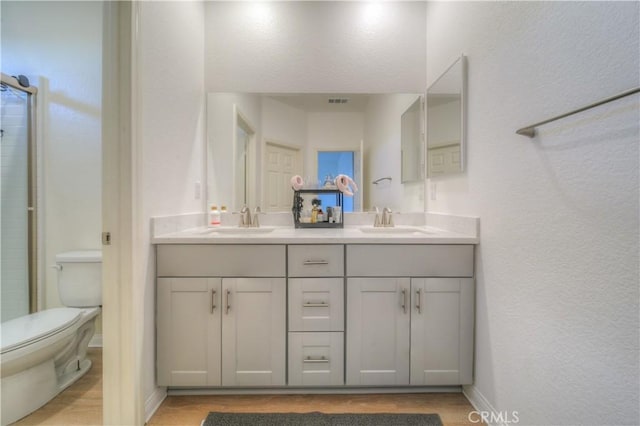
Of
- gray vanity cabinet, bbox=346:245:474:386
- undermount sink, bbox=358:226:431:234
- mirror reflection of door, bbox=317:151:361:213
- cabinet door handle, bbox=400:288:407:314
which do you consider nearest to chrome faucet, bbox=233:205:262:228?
mirror reflection of door, bbox=317:151:361:213

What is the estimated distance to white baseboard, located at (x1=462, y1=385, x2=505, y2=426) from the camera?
1.24 m

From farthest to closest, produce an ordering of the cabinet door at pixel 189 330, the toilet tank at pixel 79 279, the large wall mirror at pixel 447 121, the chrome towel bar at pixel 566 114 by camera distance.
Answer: the toilet tank at pixel 79 279 → the large wall mirror at pixel 447 121 → the cabinet door at pixel 189 330 → the chrome towel bar at pixel 566 114

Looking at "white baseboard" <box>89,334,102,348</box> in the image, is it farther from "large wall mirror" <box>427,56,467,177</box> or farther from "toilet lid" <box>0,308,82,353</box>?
"large wall mirror" <box>427,56,467,177</box>

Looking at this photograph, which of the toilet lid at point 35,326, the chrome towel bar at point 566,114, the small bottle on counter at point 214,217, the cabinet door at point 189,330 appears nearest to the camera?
the chrome towel bar at point 566,114

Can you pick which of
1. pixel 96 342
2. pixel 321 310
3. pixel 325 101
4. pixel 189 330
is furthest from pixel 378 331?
pixel 96 342

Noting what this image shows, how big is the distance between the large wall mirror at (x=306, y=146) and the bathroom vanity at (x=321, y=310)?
0.67m

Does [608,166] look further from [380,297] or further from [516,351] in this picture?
[380,297]

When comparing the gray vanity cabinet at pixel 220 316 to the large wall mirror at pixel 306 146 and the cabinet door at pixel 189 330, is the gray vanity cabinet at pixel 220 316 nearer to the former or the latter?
the cabinet door at pixel 189 330

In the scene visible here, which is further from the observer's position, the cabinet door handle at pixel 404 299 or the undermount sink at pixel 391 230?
the undermount sink at pixel 391 230

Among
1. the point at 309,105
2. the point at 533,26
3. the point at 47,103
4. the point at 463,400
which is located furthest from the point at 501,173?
the point at 47,103

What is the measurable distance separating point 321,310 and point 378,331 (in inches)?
12.5

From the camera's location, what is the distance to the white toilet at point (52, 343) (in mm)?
1250

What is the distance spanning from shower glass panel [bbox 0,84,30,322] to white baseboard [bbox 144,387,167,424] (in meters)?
1.32

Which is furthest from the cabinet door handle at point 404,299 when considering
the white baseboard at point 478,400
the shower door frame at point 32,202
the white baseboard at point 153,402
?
the shower door frame at point 32,202
